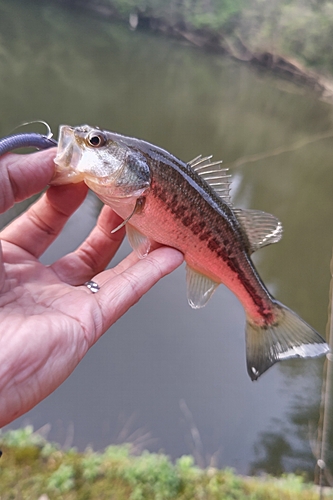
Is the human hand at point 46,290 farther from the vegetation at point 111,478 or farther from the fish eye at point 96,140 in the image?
the vegetation at point 111,478

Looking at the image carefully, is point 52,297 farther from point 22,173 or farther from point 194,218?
point 194,218

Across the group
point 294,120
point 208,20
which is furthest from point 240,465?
point 208,20

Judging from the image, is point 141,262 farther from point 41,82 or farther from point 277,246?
point 41,82

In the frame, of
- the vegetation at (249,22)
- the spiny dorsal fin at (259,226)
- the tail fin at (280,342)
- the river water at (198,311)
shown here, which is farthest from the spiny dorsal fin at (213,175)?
the vegetation at (249,22)

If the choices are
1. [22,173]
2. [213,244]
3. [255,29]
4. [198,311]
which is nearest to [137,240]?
[213,244]

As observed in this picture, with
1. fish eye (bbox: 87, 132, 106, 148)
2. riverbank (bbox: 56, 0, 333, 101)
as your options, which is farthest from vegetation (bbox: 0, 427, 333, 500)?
riverbank (bbox: 56, 0, 333, 101)
